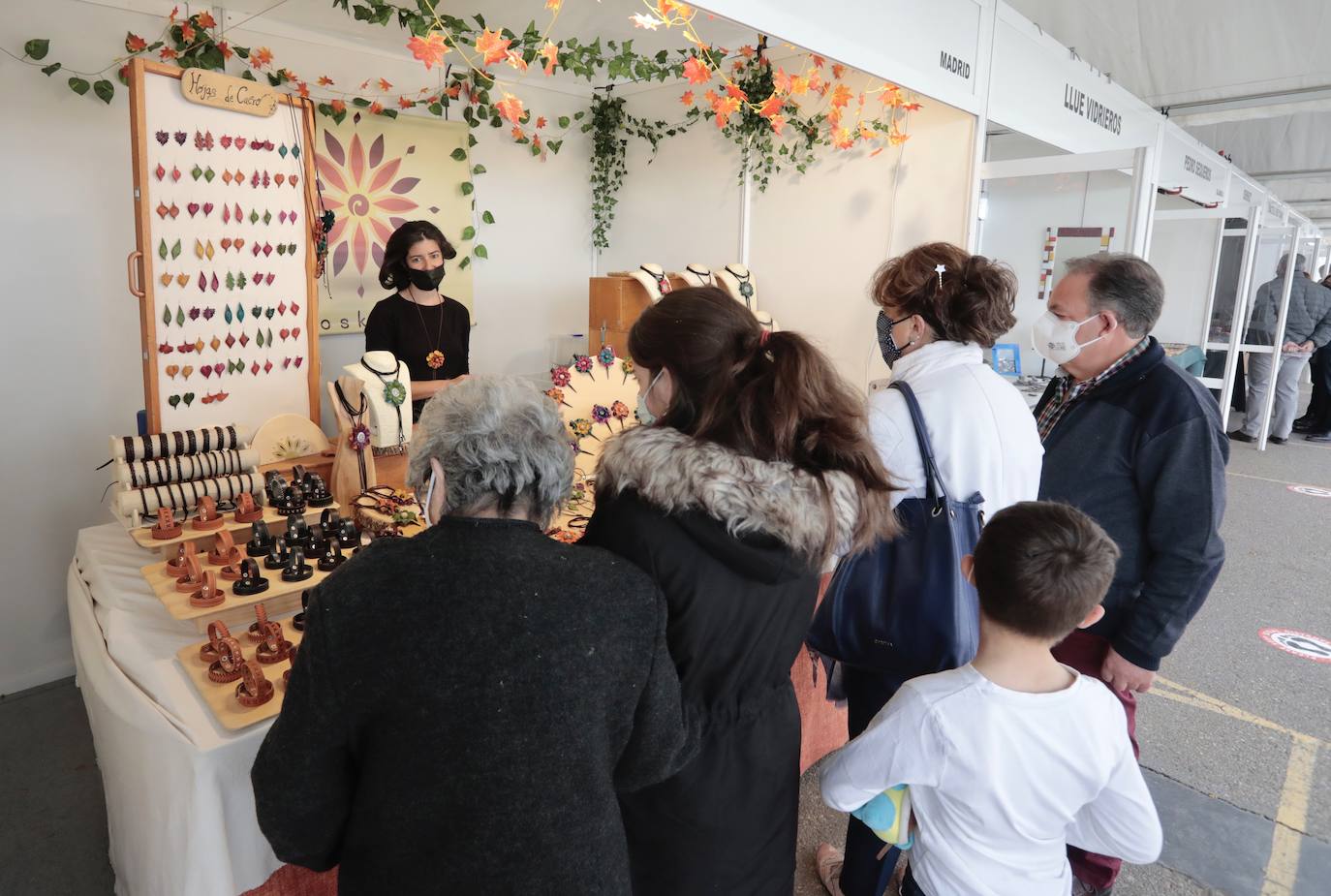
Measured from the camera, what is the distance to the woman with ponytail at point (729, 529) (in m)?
1.02

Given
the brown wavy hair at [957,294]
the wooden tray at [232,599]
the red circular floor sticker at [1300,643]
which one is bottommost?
the red circular floor sticker at [1300,643]

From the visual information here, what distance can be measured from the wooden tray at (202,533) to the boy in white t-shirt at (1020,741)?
1519mm

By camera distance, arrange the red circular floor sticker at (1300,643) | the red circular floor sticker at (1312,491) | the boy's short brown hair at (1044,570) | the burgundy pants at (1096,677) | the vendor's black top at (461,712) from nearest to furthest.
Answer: the vendor's black top at (461,712), the boy's short brown hair at (1044,570), the burgundy pants at (1096,677), the red circular floor sticker at (1300,643), the red circular floor sticker at (1312,491)

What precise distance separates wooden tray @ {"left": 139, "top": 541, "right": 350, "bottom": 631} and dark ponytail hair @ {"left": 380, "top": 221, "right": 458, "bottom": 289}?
4.98 ft

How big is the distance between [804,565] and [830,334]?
12.4 feet

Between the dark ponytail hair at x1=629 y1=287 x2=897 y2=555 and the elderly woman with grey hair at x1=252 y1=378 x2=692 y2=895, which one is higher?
the dark ponytail hair at x1=629 y1=287 x2=897 y2=555

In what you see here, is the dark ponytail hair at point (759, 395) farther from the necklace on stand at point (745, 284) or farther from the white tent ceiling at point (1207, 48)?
the white tent ceiling at point (1207, 48)

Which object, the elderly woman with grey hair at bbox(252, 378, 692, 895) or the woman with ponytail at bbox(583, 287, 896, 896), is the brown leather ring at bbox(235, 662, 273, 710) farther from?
the woman with ponytail at bbox(583, 287, 896, 896)

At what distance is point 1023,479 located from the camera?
5.07 feet

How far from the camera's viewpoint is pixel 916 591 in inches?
57.9

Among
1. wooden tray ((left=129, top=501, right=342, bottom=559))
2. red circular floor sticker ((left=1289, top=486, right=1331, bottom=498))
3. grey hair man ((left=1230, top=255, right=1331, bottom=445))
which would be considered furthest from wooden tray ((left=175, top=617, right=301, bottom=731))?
grey hair man ((left=1230, top=255, right=1331, bottom=445))

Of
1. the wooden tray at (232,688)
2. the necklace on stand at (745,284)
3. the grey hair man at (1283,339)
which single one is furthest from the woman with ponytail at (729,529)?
the grey hair man at (1283,339)

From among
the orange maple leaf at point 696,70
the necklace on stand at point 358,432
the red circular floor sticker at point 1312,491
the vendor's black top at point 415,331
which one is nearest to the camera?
the necklace on stand at point 358,432

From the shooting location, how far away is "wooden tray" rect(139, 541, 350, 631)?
156cm
